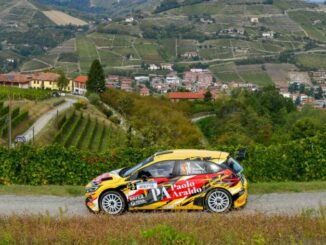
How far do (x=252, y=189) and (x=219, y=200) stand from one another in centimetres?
289

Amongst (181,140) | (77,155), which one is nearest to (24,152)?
(77,155)

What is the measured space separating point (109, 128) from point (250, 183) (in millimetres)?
46348

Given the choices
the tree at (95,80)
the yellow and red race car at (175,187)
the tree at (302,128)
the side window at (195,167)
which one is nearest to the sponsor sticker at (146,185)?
the yellow and red race car at (175,187)

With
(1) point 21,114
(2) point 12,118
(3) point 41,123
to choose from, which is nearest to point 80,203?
(2) point 12,118

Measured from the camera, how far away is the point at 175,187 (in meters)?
13.1

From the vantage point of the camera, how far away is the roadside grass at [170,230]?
9.05 metres

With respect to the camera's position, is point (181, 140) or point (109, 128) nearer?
point (181, 140)

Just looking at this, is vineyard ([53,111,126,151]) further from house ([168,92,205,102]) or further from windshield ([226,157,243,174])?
house ([168,92,205,102])

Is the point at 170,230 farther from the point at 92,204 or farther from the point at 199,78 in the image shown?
the point at 199,78

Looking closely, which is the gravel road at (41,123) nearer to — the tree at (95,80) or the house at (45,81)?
the tree at (95,80)

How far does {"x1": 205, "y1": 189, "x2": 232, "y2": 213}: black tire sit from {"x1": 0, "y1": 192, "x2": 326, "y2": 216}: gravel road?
367 millimetres

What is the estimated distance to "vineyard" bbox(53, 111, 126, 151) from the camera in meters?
47.5

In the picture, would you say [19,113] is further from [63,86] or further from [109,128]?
[63,86]

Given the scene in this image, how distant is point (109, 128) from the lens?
2450 inches
